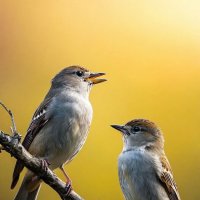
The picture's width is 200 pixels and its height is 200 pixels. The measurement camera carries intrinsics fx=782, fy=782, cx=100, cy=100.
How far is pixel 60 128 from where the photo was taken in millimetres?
7562

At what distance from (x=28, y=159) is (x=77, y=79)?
211 cm

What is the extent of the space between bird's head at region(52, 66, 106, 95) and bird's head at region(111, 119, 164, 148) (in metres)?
0.57

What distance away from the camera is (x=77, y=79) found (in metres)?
8.27

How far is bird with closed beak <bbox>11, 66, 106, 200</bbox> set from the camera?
7547mm

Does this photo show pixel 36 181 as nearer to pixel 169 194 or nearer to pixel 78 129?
pixel 78 129

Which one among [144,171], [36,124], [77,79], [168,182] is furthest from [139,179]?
[77,79]

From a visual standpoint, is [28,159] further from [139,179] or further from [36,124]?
[36,124]

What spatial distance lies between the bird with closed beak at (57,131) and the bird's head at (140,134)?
1.30 feet

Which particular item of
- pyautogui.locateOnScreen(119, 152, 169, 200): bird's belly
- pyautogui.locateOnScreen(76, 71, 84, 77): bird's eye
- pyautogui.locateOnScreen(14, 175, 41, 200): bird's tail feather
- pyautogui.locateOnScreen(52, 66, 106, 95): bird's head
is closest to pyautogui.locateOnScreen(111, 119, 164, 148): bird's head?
pyautogui.locateOnScreen(119, 152, 169, 200): bird's belly

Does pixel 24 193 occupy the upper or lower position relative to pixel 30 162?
lower

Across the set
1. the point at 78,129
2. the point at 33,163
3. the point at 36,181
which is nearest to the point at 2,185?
the point at 36,181

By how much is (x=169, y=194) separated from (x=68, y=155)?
1046 mm

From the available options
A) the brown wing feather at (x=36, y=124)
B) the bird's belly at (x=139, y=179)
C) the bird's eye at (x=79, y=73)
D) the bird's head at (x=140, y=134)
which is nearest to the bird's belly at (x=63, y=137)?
the brown wing feather at (x=36, y=124)

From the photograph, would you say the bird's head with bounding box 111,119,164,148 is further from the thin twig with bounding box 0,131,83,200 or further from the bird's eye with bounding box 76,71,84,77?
the thin twig with bounding box 0,131,83,200
